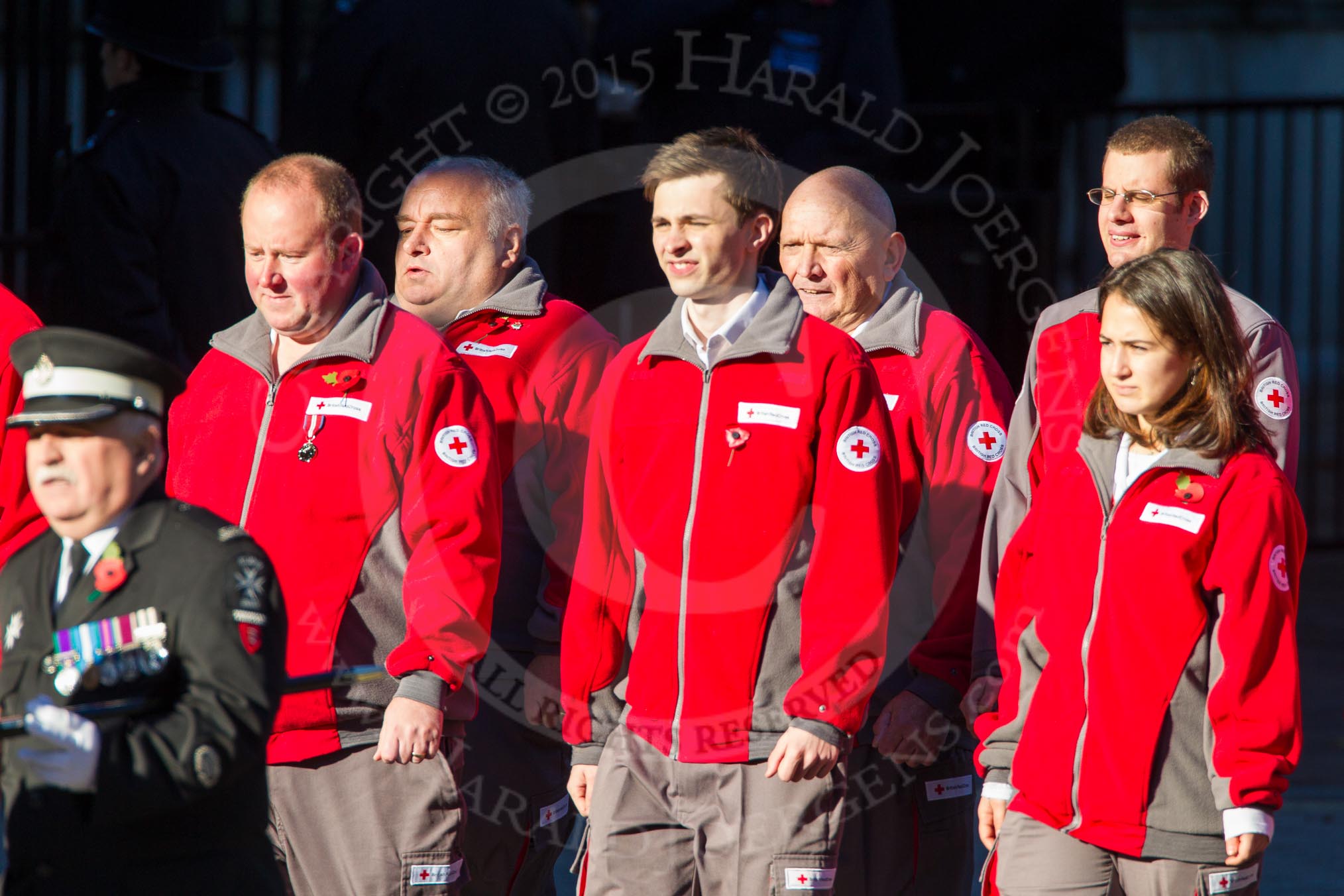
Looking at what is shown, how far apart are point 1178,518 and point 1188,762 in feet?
1.53

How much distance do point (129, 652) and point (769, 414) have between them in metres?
1.61

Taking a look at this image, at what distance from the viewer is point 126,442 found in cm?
290

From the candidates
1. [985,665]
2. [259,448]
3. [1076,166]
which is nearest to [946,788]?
[985,665]

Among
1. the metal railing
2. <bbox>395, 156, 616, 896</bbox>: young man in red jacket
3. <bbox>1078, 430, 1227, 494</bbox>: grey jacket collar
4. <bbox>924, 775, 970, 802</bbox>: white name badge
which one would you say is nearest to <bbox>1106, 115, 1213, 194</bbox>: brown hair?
<bbox>1078, 430, 1227, 494</bbox>: grey jacket collar

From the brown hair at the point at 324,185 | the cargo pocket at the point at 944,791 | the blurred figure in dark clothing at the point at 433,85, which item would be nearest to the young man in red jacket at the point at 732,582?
the cargo pocket at the point at 944,791

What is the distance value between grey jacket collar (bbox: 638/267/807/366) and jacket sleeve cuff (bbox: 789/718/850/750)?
0.78 m

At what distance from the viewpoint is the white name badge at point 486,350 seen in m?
4.69

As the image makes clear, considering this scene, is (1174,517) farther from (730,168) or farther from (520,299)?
(520,299)

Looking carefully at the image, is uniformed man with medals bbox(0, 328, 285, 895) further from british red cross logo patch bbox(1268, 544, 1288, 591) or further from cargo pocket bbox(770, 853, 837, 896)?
british red cross logo patch bbox(1268, 544, 1288, 591)

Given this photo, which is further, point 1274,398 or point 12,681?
point 1274,398

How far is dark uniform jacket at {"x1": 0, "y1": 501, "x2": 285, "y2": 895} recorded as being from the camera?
276 cm

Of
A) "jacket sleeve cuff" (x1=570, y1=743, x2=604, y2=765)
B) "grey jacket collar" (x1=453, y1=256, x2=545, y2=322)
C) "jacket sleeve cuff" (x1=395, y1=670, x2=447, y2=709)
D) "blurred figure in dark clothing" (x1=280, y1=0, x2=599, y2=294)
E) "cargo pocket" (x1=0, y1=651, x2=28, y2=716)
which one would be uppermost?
"blurred figure in dark clothing" (x1=280, y1=0, x2=599, y2=294)

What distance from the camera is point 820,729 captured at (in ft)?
12.7

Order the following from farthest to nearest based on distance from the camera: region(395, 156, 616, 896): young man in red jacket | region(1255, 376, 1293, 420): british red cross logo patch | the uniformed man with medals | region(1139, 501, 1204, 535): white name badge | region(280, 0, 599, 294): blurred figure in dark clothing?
region(280, 0, 599, 294): blurred figure in dark clothing → region(395, 156, 616, 896): young man in red jacket → region(1255, 376, 1293, 420): british red cross logo patch → region(1139, 501, 1204, 535): white name badge → the uniformed man with medals
